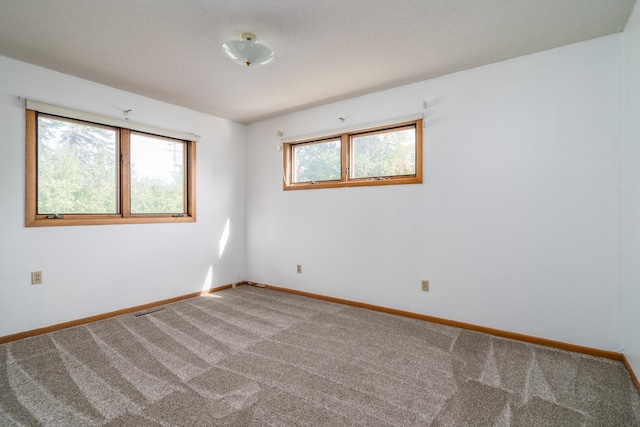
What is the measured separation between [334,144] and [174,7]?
87.9 inches

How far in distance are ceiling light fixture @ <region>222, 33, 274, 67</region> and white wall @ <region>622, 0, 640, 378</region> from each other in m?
2.43

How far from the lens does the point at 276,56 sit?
2566mm

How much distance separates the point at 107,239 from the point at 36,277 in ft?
2.09

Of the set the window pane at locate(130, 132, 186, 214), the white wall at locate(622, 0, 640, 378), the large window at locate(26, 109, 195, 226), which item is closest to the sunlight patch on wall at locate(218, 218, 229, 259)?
the large window at locate(26, 109, 195, 226)

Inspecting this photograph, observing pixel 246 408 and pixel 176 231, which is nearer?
pixel 246 408

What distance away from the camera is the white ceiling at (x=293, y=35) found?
6.41 feet

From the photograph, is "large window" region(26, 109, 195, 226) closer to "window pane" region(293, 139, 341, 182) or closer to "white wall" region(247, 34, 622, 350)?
"window pane" region(293, 139, 341, 182)

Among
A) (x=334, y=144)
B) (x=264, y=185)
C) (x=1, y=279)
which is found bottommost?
(x=1, y=279)

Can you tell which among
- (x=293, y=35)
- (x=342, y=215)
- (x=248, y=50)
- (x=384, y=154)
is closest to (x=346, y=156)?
(x=384, y=154)

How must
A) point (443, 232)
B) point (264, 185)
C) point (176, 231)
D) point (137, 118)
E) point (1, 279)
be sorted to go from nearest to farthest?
point (1, 279) < point (443, 232) < point (137, 118) < point (176, 231) < point (264, 185)

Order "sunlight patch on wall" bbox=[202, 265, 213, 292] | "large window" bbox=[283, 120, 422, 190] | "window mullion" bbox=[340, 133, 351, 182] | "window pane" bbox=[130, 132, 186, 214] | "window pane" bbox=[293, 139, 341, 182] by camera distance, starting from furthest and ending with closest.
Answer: "sunlight patch on wall" bbox=[202, 265, 213, 292] → "window pane" bbox=[293, 139, 341, 182] → "window mullion" bbox=[340, 133, 351, 182] → "window pane" bbox=[130, 132, 186, 214] → "large window" bbox=[283, 120, 422, 190]

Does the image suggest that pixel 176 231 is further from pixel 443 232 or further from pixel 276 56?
pixel 443 232

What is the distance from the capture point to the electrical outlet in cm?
270

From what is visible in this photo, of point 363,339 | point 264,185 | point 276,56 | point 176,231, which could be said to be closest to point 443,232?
point 363,339
